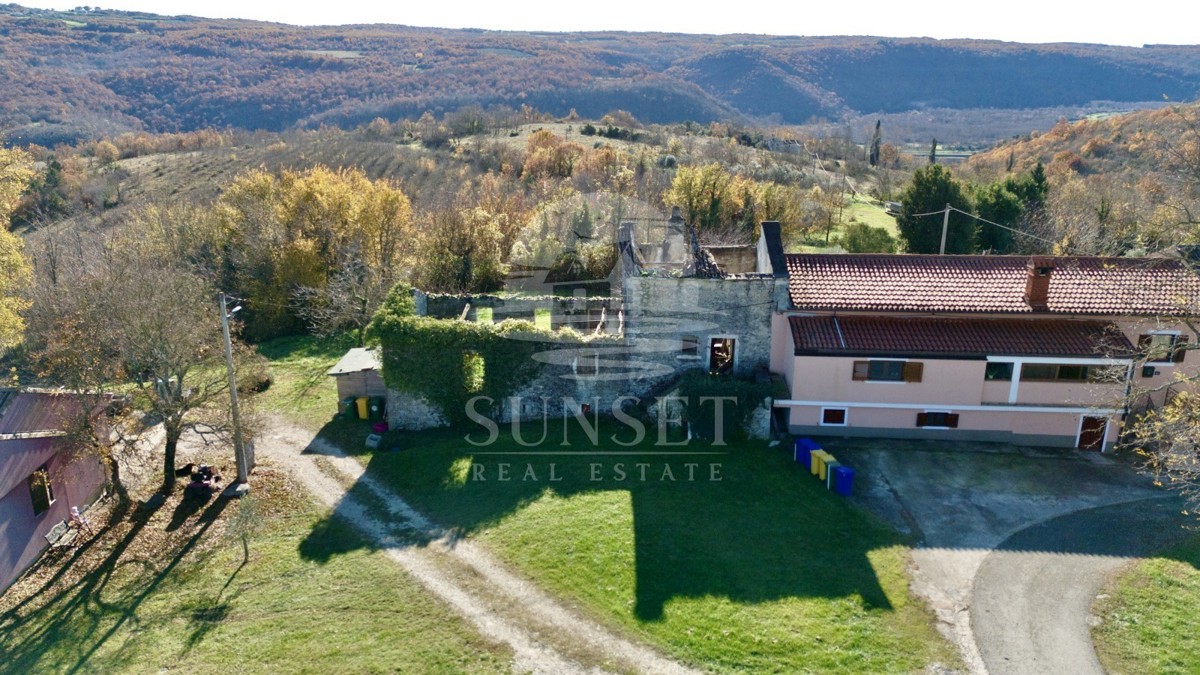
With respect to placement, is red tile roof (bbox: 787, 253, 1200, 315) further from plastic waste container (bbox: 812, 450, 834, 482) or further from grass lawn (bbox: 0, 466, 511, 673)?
grass lawn (bbox: 0, 466, 511, 673)

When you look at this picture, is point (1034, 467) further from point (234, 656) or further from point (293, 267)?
point (293, 267)

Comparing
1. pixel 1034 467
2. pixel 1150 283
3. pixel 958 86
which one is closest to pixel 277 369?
pixel 1034 467

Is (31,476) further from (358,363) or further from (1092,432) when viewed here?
(1092,432)

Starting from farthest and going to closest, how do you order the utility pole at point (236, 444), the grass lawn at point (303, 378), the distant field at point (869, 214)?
the distant field at point (869, 214) → the grass lawn at point (303, 378) → the utility pole at point (236, 444)

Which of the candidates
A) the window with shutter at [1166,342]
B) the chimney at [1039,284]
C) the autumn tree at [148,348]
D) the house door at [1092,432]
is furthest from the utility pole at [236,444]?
the window with shutter at [1166,342]

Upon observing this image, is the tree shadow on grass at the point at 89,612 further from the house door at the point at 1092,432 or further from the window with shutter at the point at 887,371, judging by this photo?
the house door at the point at 1092,432

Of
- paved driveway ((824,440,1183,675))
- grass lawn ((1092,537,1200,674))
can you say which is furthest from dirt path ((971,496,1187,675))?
grass lawn ((1092,537,1200,674))
